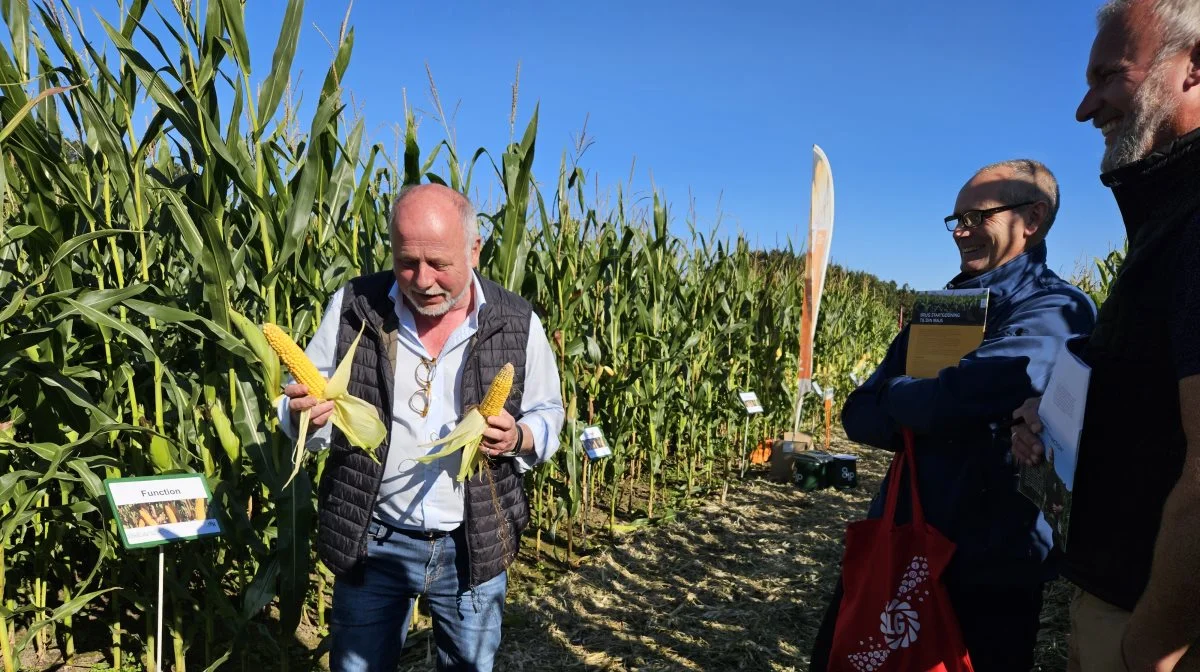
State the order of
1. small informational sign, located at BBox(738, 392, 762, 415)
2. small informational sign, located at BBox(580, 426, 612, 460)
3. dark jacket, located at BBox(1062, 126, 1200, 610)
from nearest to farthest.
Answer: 1. dark jacket, located at BBox(1062, 126, 1200, 610)
2. small informational sign, located at BBox(580, 426, 612, 460)
3. small informational sign, located at BBox(738, 392, 762, 415)

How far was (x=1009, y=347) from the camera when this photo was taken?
1604 mm

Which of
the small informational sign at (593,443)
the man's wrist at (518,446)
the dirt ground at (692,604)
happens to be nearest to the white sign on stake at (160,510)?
the man's wrist at (518,446)

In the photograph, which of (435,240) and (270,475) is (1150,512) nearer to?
(435,240)

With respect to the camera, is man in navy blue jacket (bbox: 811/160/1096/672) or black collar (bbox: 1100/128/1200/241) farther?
man in navy blue jacket (bbox: 811/160/1096/672)

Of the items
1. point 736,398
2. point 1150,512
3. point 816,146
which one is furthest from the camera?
point 736,398

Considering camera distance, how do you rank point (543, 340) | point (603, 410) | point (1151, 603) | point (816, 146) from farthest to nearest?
point (816, 146) < point (603, 410) < point (543, 340) < point (1151, 603)

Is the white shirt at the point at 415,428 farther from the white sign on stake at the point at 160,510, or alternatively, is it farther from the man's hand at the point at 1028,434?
the man's hand at the point at 1028,434

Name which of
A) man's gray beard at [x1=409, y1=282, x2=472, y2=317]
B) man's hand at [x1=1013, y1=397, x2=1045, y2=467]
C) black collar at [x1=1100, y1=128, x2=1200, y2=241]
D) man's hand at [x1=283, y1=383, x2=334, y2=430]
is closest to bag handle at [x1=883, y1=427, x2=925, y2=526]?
man's hand at [x1=1013, y1=397, x2=1045, y2=467]

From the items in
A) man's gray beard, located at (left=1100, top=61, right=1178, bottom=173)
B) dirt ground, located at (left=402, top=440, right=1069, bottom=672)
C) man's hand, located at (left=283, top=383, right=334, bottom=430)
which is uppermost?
man's gray beard, located at (left=1100, top=61, right=1178, bottom=173)

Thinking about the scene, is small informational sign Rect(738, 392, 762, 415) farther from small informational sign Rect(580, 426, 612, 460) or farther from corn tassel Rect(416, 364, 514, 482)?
corn tassel Rect(416, 364, 514, 482)

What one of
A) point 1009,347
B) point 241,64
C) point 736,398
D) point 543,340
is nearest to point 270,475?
point 543,340

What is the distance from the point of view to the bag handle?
1.78 meters

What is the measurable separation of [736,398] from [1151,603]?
20.4 feet

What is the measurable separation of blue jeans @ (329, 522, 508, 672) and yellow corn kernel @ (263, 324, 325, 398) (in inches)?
21.2
